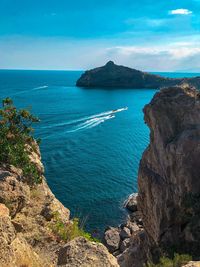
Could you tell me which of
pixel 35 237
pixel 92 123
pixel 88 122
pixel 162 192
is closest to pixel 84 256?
pixel 35 237

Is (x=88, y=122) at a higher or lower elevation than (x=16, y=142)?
lower

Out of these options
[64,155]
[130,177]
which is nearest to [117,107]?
[64,155]

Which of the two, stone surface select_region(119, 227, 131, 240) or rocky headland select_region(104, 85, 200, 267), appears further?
stone surface select_region(119, 227, 131, 240)

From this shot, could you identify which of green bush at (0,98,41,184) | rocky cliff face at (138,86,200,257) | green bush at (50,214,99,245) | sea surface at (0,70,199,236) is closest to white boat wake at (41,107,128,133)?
sea surface at (0,70,199,236)

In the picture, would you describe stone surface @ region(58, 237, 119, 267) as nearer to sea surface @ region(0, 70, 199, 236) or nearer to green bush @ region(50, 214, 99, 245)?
green bush @ region(50, 214, 99, 245)

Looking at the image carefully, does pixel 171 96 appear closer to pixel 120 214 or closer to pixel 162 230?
pixel 162 230

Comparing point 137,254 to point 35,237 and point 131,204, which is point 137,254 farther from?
point 35,237

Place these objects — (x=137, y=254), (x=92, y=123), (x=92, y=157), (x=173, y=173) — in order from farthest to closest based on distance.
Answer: (x=92, y=123)
(x=92, y=157)
(x=137, y=254)
(x=173, y=173)

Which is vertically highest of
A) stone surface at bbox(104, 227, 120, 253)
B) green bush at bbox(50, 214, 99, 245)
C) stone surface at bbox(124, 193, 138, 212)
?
green bush at bbox(50, 214, 99, 245)
